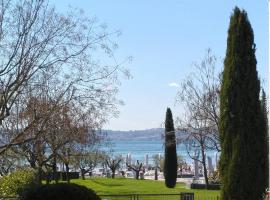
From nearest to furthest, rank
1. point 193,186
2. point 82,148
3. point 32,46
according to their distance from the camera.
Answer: point 32,46, point 82,148, point 193,186

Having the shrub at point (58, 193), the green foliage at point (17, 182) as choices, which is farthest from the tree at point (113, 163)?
the shrub at point (58, 193)

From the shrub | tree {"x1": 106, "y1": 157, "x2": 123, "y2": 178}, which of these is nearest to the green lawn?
the shrub

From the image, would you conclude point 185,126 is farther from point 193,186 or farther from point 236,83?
point 236,83

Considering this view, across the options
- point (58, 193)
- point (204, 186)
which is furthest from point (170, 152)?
point (58, 193)

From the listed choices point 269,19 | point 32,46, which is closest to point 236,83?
point 32,46

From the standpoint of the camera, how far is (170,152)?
40062 mm

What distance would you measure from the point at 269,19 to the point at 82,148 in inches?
632

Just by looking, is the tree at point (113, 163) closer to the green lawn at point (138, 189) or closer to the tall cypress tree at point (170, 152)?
the tall cypress tree at point (170, 152)

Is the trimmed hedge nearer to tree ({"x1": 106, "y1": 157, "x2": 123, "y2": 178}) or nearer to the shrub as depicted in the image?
tree ({"x1": 106, "y1": 157, "x2": 123, "y2": 178})

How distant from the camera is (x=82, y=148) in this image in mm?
22406

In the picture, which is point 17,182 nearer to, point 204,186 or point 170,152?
point 204,186

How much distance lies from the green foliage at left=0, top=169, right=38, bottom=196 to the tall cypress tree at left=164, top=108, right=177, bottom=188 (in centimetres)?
1495

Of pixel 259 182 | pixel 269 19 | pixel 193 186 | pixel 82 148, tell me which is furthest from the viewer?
pixel 193 186

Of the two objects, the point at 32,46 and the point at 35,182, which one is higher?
the point at 32,46
